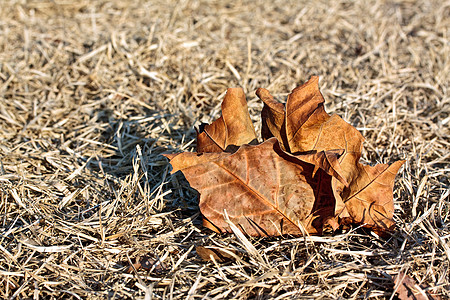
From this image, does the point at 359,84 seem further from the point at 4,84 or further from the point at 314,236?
the point at 4,84

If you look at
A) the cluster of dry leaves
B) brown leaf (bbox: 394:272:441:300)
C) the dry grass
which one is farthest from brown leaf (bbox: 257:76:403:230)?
brown leaf (bbox: 394:272:441:300)

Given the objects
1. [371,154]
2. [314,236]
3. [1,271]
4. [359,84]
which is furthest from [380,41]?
[1,271]

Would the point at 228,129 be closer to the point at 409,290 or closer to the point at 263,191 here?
the point at 263,191

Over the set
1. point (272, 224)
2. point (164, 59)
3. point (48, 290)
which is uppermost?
point (164, 59)

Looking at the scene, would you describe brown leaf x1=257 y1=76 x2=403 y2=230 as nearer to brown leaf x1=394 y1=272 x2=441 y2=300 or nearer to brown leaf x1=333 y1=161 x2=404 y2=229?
brown leaf x1=333 y1=161 x2=404 y2=229

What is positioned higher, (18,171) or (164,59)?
(164,59)

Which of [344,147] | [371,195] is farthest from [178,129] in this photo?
[371,195]

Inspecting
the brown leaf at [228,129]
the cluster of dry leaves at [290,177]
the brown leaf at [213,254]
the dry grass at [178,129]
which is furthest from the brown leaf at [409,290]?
the brown leaf at [228,129]

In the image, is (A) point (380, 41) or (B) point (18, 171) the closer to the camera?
(B) point (18, 171)
